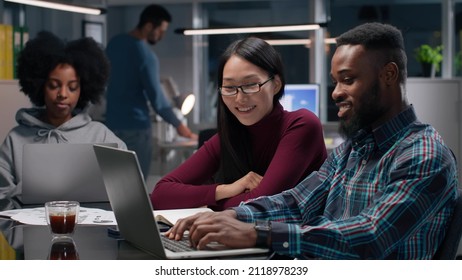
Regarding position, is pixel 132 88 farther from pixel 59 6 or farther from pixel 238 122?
pixel 238 122

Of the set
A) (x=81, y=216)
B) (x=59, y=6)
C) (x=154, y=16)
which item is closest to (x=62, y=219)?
(x=81, y=216)

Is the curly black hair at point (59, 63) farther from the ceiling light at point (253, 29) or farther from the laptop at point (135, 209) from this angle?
the ceiling light at point (253, 29)

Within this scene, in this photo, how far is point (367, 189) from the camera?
4.50ft

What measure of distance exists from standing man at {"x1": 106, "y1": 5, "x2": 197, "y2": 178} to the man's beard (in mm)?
3861

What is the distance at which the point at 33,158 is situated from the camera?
2.03m

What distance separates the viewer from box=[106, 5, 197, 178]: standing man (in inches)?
206

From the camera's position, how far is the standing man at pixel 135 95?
17.2ft

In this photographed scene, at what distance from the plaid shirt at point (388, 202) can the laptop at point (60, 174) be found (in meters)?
0.74

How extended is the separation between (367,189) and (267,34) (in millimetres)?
5094

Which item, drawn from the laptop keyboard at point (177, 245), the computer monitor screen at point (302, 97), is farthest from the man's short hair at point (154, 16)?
the laptop keyboard at point (177, 245)

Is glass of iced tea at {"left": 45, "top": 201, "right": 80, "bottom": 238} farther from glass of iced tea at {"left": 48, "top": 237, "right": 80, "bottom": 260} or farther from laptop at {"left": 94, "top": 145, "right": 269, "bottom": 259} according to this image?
laptop at {"left": 94, "top": 145, "right": 269, "bottom": 259}

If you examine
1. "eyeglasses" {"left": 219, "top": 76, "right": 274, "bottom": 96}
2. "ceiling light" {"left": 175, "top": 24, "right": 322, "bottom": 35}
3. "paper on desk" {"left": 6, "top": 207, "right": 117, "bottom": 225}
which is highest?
"ceiling light" {"left": 175, "top": 24, "right": 322, "bottom": 35}

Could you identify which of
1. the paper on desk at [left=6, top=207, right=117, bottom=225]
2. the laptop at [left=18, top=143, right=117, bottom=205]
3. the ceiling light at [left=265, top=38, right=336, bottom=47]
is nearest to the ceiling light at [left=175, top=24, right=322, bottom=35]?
the ceiling light at [left=265, top=38, right=336, bottom=47]

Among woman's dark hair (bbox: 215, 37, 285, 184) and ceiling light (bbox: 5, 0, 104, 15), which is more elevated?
ceiling light (bbox: 5, 0, 104, 15)
